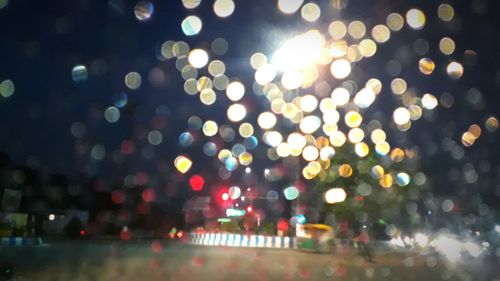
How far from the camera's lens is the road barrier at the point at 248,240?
3605cm

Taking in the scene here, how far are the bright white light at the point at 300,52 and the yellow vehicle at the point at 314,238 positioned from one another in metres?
12.2

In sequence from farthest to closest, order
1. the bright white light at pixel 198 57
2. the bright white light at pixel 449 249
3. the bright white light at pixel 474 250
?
the bright white light at pixel 474 250, the bright white light at pixel 449 249, the bright white light at pixel 198 57

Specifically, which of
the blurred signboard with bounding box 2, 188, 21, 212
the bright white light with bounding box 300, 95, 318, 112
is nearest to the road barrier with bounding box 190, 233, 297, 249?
the bright white light with bounding box 300, 95, 318, 112

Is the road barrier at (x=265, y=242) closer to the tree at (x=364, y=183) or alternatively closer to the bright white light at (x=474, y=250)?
the tree at (x=364, y=183)

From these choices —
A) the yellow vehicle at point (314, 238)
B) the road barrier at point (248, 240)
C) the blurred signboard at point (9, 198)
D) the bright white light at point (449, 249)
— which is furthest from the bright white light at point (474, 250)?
the blurred signboard at point (9, 198)

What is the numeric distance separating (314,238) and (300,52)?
14333mm

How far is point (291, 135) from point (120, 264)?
45.0 feet

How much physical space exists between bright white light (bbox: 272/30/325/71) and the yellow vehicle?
12.2m

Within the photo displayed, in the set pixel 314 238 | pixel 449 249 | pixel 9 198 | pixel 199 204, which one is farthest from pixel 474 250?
pixel 199 204

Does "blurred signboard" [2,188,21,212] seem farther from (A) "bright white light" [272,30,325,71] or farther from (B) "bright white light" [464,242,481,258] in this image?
(B) "bright white light" [464,242,481,258]

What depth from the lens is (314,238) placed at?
32.8 meters

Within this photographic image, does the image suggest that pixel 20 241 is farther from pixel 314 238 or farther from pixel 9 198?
pixel 314 238

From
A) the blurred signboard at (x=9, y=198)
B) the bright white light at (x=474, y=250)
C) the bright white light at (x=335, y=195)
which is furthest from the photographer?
the bright white light at (x=335, y=195)

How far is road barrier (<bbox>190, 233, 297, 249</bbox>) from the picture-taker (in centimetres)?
3605
